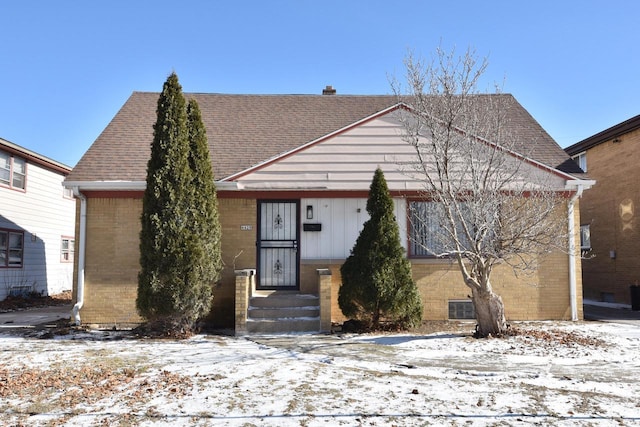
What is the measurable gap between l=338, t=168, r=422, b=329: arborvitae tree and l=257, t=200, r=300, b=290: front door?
5.45 ft

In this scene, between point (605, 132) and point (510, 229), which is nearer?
point (510, 229)

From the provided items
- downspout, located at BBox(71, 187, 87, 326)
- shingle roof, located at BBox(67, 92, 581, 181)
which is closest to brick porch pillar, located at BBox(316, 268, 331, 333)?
shingle roof, located at BBox(67, 92, 581, 181)

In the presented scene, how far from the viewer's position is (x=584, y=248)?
18.0 m

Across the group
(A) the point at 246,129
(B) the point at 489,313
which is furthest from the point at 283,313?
(A) the point at 246,129

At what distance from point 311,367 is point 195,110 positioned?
5831mm

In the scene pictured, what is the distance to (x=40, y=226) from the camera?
59.9 feet

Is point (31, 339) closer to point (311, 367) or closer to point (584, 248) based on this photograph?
point (311, 367)

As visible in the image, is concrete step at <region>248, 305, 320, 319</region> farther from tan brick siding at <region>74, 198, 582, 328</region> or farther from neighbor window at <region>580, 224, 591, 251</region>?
neighbor window at <region>580, 224, 591, 251</region>

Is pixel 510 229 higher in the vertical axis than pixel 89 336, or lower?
higher

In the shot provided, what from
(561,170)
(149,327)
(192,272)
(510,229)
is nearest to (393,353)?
(510,229)

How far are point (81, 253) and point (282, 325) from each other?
4.69 meters

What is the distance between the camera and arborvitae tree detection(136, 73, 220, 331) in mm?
8758

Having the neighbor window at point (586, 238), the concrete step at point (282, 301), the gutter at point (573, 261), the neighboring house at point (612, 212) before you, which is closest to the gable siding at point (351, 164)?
the gutter at point (573, 261)

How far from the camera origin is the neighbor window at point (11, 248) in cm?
1608
